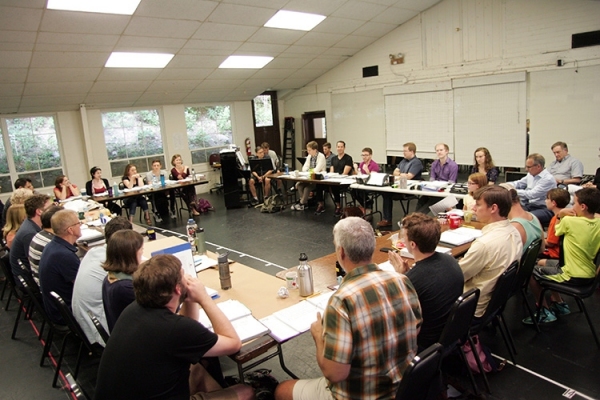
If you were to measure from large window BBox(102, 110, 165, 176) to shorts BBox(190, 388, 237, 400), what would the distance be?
900cm

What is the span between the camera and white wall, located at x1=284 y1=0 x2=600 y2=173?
274 inches

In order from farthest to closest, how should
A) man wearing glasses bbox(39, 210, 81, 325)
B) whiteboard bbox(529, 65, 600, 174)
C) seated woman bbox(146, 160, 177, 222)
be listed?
seated woman bbox(146, 160, 177, 222)
whiteboard bbox(529, 65, 600, 174)
man wearing glasses bbox(39, 210, 81, 325)

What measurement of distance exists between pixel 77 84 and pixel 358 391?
27.3ft

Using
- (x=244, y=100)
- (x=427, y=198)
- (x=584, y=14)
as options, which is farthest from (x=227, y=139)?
(x=584, y=14)

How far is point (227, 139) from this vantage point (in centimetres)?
1177

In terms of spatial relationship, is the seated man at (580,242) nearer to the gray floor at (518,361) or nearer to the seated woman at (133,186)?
the gray floor at (518,361)

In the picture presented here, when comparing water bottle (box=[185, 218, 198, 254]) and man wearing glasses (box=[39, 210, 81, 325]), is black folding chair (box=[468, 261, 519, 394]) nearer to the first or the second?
water bottle (box=[185, 218, 198, 254])

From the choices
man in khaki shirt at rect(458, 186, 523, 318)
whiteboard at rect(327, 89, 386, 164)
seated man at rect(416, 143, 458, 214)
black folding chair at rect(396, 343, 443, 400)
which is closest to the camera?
black folding chair at rect(396, 343, 443, 400)

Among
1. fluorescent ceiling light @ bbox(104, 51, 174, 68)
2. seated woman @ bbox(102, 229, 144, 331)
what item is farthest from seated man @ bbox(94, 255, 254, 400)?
fluorescent ceiling light @ bbox(104, 51, 174, 68)

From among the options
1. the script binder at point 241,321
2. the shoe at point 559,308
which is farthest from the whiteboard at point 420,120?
the script binder at point 241,321

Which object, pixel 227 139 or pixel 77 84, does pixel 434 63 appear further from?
pixel 77 84

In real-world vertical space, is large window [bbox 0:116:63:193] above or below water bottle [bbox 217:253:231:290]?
above

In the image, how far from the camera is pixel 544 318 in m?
3.47

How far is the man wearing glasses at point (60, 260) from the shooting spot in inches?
118
